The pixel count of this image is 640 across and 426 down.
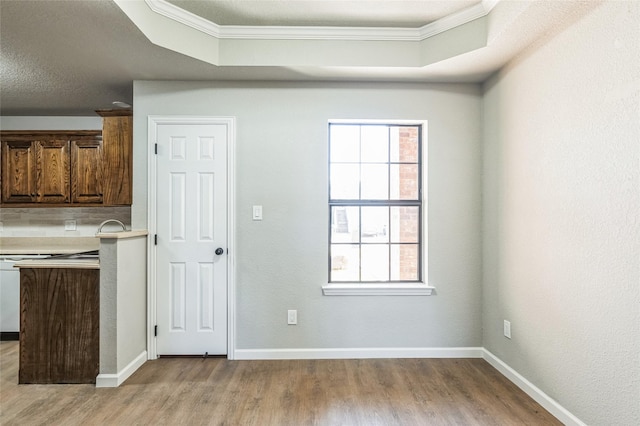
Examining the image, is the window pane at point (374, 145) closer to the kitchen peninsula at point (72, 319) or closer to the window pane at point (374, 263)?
the window pane at point (374, 263)

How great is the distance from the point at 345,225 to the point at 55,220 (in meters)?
3.44

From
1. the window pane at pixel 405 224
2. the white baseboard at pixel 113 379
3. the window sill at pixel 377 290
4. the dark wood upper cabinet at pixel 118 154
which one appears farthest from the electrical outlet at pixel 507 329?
the dark wood upper cabinet at pixel 118 154

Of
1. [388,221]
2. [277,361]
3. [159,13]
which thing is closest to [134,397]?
[277,361]

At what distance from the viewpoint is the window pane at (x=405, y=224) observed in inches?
119

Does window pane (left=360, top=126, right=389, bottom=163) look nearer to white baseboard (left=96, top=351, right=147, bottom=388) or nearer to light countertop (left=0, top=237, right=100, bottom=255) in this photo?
white baseboard (left=96, top=351, right=147, bottom=388)

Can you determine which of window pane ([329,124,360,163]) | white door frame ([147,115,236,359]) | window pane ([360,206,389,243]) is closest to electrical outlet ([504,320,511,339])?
window pane ([360,206,389,243])

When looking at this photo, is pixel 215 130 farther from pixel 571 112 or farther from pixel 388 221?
pixel 571 112

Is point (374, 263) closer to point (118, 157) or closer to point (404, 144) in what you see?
point (404, 144)

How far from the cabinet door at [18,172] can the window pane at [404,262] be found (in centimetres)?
383

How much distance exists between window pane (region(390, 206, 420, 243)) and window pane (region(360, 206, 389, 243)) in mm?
65

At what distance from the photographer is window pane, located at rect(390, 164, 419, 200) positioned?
3037mm

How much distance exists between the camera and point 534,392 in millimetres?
2223

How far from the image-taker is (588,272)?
1822 mm

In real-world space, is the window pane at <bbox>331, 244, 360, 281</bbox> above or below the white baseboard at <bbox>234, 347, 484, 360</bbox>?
above
